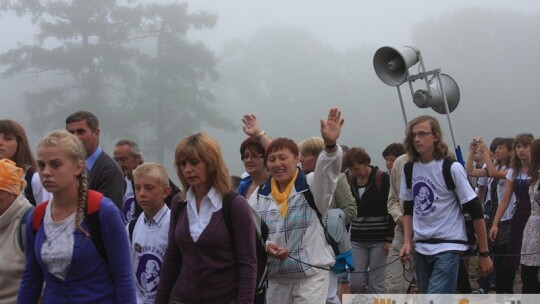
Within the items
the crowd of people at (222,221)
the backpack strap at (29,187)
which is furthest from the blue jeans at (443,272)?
the backpack strap at (29,187)

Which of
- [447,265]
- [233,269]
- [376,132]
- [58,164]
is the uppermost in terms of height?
[376,132]

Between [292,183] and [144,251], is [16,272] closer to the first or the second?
[144,251]

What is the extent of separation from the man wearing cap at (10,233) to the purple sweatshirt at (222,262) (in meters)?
0.85

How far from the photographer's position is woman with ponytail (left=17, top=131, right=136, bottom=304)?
2.83 meters

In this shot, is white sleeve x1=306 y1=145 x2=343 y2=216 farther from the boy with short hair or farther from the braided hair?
the braided hair

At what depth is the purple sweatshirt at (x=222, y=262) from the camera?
10.8 feet

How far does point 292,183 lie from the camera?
4258mm

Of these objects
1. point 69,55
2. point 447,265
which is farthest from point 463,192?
point 69,55

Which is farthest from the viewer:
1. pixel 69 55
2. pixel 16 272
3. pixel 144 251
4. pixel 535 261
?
pixel 69 55

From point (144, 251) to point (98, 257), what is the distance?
1182 millimetres

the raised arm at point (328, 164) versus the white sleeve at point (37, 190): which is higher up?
the white sleeve at point (37, 190)

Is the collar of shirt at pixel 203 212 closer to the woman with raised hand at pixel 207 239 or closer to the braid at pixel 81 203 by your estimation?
the woman with raised hand at pixel 207 239

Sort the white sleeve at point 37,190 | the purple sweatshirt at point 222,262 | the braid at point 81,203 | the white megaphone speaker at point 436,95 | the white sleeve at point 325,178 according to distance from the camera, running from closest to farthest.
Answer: the braid at point 81,203
the purple sweatshirt at point 222,262
the white sleeve at point 325,178
the white sleeve at point 37,190
the white megaphone speaker at point 436,95

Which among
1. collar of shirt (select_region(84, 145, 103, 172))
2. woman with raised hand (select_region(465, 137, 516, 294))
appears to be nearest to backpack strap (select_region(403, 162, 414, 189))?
woman with raised hand (select_region(465, 137, 516, 294))
